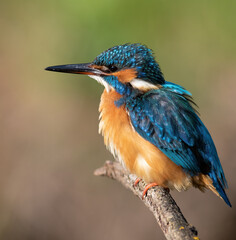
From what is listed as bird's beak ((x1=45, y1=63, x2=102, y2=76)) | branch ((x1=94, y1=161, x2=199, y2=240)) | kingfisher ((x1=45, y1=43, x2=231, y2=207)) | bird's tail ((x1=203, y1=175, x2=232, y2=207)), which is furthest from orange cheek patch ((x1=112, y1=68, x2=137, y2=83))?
bird's tail ((x1=203, y1=175, x2=232, y2=207))

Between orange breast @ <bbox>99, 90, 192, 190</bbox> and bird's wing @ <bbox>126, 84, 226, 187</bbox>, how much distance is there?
0.04 m

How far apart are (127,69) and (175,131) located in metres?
0.50

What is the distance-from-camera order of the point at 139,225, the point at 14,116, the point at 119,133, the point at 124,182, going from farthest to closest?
1. the point at 14,116
2. the point at 139,225
3. the point at 124,182
4. the point at 119,133

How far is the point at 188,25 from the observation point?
4.30 m

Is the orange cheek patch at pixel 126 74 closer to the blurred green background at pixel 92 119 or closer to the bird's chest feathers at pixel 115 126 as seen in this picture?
the bird's chest feathers at pixel 115 126

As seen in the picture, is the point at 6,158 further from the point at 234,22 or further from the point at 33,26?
the point at 234,22

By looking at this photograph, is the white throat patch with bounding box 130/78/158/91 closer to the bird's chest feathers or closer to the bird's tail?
the bird's chest feathers

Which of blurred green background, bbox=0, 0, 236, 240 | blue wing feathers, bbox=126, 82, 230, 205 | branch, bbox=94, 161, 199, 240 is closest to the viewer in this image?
branch, bbox=94, 161, 199, 240

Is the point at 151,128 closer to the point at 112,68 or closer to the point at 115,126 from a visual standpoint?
the point at 115,126

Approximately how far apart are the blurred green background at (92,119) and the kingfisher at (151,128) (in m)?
1.47

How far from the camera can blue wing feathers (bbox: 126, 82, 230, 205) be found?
2.41m

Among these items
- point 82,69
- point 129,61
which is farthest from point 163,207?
point 82,69

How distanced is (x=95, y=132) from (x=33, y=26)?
141cm

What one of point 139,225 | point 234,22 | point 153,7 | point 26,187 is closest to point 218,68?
point 234,22
